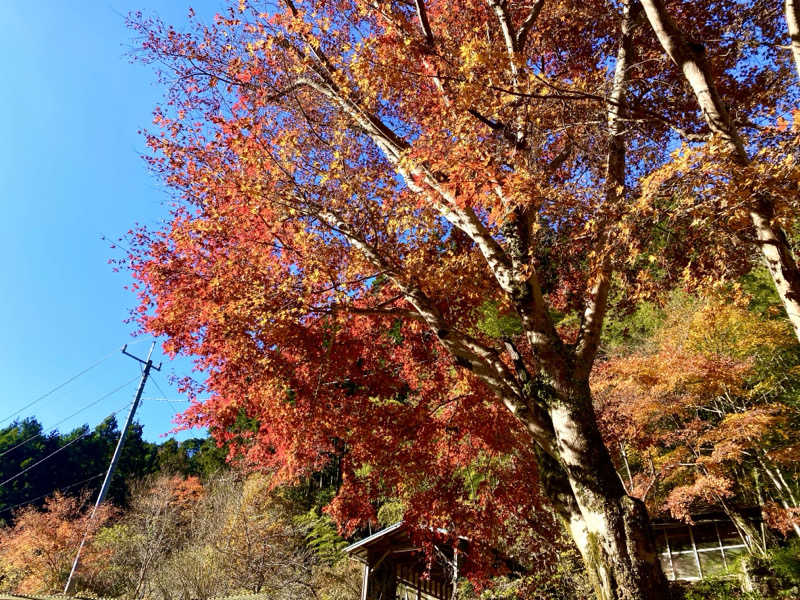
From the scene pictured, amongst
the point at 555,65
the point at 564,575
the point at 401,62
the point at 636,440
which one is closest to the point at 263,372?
the point at 401,62

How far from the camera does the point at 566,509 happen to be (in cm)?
390

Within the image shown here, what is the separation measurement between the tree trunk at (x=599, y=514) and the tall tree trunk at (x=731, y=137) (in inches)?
68.6

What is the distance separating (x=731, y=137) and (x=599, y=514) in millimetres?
3174

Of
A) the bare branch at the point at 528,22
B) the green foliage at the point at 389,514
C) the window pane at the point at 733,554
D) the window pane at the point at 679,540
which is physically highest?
the bare branch at the point at 528,22

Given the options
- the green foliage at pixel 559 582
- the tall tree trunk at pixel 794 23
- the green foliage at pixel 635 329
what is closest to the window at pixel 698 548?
the green foliage at pixel 635 329

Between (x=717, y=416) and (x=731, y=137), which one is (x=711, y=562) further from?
(x=731, y=137)

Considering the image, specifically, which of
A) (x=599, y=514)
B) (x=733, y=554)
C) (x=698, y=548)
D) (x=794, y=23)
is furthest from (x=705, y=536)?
(x=794, y=23)

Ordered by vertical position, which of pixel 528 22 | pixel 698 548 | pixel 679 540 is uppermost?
pixel 528 22

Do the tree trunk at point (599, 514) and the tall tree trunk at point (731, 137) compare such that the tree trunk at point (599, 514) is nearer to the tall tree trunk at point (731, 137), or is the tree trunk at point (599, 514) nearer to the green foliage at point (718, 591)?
the tall tree trunk at point (731, 137)

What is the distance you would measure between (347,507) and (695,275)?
6.03 metres

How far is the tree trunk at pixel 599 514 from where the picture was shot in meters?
3.16

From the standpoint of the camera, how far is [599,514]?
3400 millimetres

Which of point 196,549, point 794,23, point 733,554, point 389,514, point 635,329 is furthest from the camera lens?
point 635,329

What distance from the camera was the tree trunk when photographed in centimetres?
316
